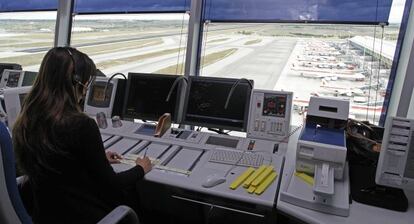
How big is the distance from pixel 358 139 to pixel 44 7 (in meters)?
3.79

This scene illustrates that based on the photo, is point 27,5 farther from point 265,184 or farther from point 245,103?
point 265,184

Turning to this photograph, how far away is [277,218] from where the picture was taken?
1.44 meters

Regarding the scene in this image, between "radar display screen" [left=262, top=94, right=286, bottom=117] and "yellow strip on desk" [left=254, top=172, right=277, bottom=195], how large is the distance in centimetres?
57

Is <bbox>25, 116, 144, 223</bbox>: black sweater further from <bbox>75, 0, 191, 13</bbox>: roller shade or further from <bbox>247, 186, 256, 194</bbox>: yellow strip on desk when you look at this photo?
<bbox>75, 0, 191, 13</bbox>: roller shade

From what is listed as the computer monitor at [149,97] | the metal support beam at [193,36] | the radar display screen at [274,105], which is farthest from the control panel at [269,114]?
the metal support beam at [193,36]

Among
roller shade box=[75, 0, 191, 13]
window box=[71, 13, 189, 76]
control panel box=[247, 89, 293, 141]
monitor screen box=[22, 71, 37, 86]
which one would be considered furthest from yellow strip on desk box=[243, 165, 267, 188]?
monitor screen box=[22, 71, 37, 86]

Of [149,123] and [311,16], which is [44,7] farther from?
[311,16]

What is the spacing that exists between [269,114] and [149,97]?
892 mm

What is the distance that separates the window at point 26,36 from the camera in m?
3.74

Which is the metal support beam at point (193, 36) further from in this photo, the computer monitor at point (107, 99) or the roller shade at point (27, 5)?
the roller shade at point (27, 5)

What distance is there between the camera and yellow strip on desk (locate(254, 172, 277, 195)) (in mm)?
1300

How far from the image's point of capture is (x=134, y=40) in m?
3.37

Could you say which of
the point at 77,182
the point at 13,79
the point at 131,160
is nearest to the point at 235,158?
the point at 131,160

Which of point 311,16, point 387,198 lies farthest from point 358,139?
point 311,16
